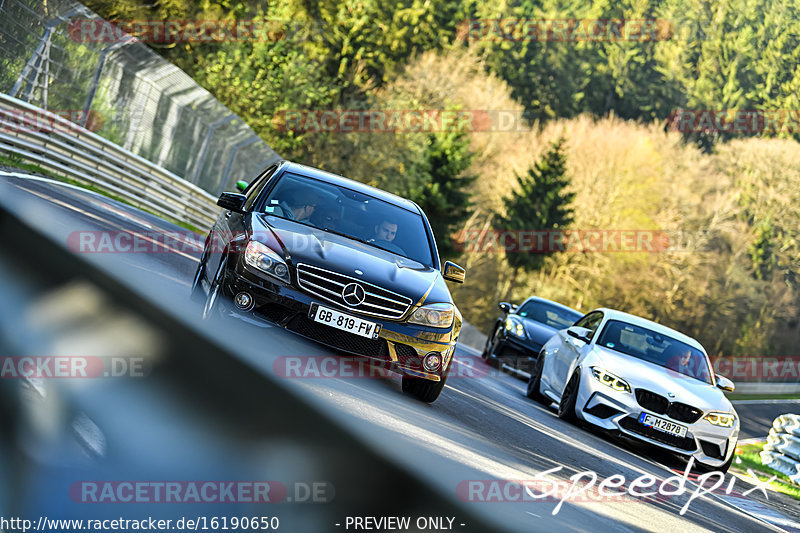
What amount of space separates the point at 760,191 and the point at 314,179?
6091cm

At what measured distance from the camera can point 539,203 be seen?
219 feet

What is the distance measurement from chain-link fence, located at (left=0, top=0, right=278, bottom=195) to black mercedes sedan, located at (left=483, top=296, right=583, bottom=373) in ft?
27.4

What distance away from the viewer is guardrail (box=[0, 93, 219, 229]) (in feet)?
57.9

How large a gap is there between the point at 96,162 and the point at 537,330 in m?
9.27

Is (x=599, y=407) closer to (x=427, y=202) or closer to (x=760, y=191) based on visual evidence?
(x=427, y=202)

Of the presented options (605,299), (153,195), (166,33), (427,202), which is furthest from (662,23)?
(153,195)

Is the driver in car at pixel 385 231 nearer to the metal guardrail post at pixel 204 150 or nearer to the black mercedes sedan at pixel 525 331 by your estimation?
the black mercedes sedan at pixel 525 331

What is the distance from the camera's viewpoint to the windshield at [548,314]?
67.7 ft

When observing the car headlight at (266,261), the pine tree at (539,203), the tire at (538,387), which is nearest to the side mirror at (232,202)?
the car headlight at (266,261)

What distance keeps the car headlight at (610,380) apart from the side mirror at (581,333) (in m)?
0.93

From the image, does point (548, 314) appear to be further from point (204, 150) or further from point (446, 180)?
point (446, 180)

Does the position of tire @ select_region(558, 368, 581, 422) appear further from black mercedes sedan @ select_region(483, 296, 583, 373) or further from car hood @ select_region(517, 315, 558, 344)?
car hood @ select_region(517, 315, 558, 344)

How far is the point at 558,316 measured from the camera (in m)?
21.0

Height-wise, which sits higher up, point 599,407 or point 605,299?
point 599,407
